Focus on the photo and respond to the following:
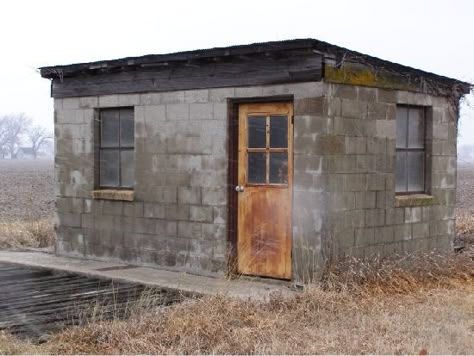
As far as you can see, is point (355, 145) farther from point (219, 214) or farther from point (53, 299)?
point (53, 299)

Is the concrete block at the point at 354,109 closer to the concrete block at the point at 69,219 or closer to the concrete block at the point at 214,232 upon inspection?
the concrete block at the point at 214,232

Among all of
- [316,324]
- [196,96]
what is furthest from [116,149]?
[316,324]

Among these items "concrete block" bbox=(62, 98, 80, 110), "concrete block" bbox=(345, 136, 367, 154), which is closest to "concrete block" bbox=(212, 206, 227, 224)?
"concrete block" bbox=(345, 136, 367, 154)

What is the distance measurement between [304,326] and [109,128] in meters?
5.98

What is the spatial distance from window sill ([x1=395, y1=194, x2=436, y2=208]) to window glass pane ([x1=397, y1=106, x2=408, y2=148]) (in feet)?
2.52

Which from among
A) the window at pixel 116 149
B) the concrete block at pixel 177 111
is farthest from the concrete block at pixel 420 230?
the window at pixel 116 149

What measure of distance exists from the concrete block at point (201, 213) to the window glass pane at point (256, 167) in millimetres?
802

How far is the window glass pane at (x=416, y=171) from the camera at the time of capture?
10572 millimetres

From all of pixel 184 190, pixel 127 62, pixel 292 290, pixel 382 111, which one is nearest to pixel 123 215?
pixel 184 190

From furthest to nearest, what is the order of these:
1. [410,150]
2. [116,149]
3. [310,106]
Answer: [116,149] → [410,150] → [310,106]

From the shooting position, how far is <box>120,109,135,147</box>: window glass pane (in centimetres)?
1115

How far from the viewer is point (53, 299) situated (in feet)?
27.3

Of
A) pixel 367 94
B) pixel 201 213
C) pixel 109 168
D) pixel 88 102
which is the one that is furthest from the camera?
pixel 88 102

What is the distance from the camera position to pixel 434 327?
6492 mm
